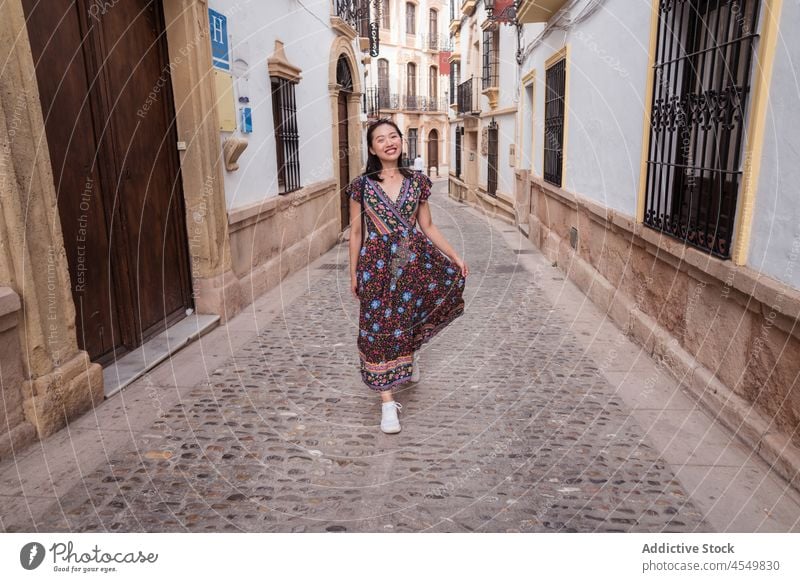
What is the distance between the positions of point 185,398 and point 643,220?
4021mm

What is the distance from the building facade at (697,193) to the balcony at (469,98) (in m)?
11.5

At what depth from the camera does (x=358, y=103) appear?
44.0ft

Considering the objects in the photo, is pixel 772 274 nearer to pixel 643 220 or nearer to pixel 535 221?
pixel 643 220

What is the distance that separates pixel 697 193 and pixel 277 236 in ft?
17.2

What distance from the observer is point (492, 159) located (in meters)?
18.0

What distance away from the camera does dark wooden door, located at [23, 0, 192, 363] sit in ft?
13.4

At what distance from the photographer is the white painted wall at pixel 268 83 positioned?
6785 millimetres

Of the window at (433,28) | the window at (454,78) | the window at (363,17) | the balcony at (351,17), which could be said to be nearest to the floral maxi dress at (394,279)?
the balcony at (351,17)

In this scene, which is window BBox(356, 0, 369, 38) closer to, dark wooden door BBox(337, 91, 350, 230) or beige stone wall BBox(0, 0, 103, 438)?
dark wooden door BBox(337, 91, 350, 230)

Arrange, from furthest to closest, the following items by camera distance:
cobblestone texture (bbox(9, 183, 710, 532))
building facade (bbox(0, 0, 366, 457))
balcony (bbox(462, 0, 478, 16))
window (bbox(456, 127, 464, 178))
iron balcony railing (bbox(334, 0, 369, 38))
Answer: window (bbox(456, 127, 464, 178))
balcony (bbox(462, 0, 478, 16))
iron balcony railing (bbox(334, 0, 369, 38))
building facade (bbox(0, 0, 366, 457))
cobblestone texture (bbox(9, 183, 710, 532))

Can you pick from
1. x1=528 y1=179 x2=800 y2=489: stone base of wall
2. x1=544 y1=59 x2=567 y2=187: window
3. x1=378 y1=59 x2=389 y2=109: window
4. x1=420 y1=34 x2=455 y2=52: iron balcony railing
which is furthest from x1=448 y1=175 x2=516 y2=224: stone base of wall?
x1=420 y1=34 x2=455 y2=52: iron balcony railing

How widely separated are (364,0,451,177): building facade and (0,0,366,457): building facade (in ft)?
97.0

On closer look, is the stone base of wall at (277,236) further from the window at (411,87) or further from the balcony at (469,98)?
the window at (411,87)
